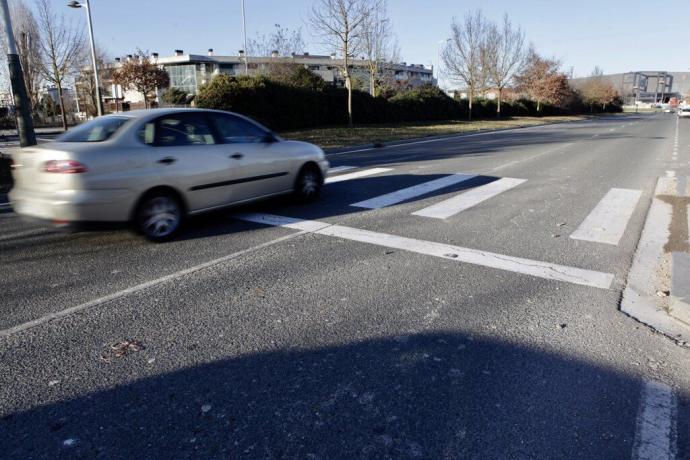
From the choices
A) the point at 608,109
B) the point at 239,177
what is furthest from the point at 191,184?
the point at 608,109

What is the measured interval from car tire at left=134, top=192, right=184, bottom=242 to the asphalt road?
7.8 inches

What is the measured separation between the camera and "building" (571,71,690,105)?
161350 millimetres

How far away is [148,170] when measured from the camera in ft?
18.1

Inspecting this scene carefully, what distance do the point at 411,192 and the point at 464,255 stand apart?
3.60m

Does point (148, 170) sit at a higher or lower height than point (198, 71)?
lower

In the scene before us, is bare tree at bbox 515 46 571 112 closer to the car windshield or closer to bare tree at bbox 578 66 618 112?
bare tree at bbox 578 66 618 112

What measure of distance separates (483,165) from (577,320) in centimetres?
921

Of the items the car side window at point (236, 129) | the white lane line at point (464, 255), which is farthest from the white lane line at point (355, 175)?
the white lane line at point (464, 255)

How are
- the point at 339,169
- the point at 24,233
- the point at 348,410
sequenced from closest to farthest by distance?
the point at 348,410
the point at 24,233
the point at 339,169

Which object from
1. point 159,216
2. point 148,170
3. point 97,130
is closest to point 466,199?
point 159,216

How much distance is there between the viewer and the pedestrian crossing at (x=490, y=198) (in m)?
6.24

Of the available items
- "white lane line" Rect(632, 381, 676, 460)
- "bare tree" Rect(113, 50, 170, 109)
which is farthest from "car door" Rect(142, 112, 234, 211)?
"bare tree" Rect(113, 50, 170, 109)

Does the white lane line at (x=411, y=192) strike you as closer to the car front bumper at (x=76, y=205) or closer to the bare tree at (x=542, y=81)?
the car front bumper at (x=76, y=205)

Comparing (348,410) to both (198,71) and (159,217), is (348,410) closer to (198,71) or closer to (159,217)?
(159,217)
